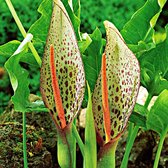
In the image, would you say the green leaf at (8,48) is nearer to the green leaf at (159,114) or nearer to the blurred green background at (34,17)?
the green leaf at (159,114)

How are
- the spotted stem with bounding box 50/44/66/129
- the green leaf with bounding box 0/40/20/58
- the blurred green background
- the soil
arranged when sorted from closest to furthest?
the spotted stem with bounding box 50/44/66/129 < the green leaf with bounding box 0/40/20/58 < the soil < the blurred green background

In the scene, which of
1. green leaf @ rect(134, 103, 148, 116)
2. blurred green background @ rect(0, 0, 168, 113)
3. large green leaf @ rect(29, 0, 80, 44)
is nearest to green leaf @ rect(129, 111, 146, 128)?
green leaf @ rect(134, 103, 148, 116)

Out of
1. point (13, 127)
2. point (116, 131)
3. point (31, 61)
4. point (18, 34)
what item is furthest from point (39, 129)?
point (18, 34)

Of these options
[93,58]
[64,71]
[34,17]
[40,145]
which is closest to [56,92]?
[64,71]

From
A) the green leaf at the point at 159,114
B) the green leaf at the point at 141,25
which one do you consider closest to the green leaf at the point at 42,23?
the green leaf at the point at 141,25

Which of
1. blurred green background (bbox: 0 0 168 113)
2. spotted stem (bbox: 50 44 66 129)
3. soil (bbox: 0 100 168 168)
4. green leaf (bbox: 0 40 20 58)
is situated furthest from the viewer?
blurred green background (bbox: 0 0 168 113)

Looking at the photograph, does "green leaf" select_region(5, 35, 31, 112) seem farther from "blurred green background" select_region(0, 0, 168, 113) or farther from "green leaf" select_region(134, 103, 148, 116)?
"blurred green background" select_region(0, 0, 168, 113)

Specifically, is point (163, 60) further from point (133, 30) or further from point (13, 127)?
point (13, 127)
